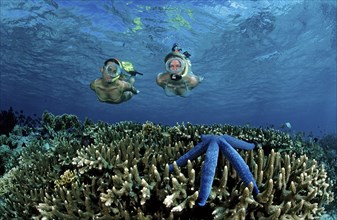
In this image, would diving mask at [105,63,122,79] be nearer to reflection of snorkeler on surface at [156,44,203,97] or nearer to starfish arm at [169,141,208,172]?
reflection of snorkeler on surface at [156,44,203,97]

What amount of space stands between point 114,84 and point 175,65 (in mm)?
1800

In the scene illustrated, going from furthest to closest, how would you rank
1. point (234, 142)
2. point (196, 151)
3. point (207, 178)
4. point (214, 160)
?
point (234, 142), point (196, 151), point (214, 160), point (207, 178)

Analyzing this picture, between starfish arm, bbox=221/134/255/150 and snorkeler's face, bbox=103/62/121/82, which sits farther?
snorkeler's face, bbox=103/62/121/82

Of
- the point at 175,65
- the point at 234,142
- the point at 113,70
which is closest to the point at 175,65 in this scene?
the point at 175,65

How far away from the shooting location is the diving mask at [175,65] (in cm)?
668

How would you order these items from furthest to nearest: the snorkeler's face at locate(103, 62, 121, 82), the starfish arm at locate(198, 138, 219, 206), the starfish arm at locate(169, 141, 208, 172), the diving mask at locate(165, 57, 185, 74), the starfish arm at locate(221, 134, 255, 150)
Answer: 1. the snorkeler's face at locate(103, 62, 121, 82)
2. the diving mask at locate(165, 57, 185, 74)
3. the starfish arm at locate(221, 134, 255, 150)
4. the starfish arm at locate(169, 141, 208, 172)
5. the starfish arm at locate(198, 138, 219, 206)

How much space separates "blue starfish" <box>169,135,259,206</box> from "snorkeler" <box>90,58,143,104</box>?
395 cm

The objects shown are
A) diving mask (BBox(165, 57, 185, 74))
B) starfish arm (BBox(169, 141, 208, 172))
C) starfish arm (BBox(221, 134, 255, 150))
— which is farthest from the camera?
diving mask (BBox(165, 57, 185, 74))

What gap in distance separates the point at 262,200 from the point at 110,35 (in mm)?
23623

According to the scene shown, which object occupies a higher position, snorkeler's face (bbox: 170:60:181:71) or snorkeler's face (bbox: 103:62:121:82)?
snorkeler's face (bbox: 170:60:181:71)

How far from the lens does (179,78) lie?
22.9ft

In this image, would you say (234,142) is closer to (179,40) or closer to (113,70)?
(113,70)

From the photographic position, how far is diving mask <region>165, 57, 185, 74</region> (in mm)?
6676

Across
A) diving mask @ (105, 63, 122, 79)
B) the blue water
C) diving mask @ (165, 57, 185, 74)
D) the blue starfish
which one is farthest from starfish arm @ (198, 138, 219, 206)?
the blue water
